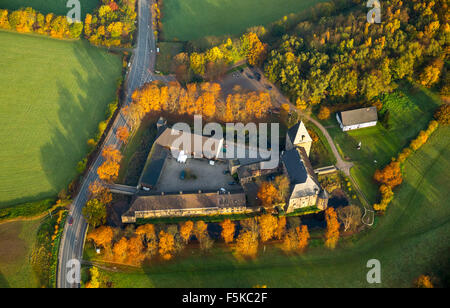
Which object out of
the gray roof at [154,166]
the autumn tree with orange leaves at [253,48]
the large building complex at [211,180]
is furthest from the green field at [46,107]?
the autumn tree with orange leaves at [253,48]

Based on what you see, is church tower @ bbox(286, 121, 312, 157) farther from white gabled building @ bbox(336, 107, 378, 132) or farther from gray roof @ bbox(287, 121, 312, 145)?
white gabled building @ bbox(336, 107, 378, 132)

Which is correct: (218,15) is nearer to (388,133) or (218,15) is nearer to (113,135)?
(113,135)

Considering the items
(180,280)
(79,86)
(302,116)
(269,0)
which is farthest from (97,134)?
(269,0)

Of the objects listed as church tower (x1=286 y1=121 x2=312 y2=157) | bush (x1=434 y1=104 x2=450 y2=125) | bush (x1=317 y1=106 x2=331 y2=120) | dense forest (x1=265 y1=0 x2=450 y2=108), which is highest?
dense forest (x1=265 y1=0 x2=450 y2=108)

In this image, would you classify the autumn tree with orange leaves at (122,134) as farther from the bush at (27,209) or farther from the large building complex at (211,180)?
the bush at (27,209)

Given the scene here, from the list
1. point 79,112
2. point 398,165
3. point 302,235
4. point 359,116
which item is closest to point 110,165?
point 79,112

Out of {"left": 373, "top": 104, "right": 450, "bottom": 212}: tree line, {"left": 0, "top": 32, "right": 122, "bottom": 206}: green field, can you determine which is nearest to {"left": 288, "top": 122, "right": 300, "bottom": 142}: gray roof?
{"left": 373, "top": 104, "right": 450, "bottom": 212}: tree line

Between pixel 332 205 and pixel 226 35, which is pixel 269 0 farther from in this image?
pixel 332 205
